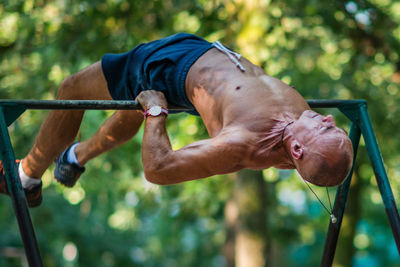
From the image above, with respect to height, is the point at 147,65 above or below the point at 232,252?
above

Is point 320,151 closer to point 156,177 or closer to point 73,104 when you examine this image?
point 156,177

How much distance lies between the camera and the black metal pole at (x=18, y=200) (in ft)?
7.41

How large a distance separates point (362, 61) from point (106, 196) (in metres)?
6.05

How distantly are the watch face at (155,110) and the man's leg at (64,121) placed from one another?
55 cm

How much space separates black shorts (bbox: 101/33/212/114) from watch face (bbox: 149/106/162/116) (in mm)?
221

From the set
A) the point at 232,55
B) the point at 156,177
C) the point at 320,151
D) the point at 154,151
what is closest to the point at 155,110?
the point at 154,151

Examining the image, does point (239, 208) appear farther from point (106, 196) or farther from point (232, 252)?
point (106, 196)

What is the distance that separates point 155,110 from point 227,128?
0.36m

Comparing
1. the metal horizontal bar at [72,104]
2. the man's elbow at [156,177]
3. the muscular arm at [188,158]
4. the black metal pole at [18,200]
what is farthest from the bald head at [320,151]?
the black metal pole at [18,200]

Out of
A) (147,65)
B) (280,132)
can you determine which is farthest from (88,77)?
(280,132)

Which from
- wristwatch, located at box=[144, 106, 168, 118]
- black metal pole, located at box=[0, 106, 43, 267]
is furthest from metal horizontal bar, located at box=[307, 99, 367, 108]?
black metal pole, located at box=[0, 106, 43, 267]

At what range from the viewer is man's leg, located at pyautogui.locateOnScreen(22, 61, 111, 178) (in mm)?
3041

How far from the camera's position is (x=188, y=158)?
2.40 metres

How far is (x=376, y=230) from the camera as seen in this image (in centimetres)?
1407
